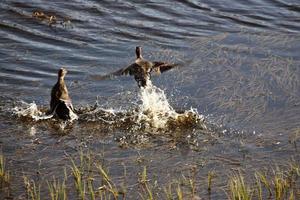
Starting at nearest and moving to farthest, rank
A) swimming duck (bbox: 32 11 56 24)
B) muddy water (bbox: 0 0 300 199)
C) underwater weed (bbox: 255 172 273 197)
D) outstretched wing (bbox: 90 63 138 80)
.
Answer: underwater weed (bbox: 255 172 273 197)
muddy water (bbox: 0 0 300 199)
outstretched wing (bbox: 90 63 138 80)
swimming duck (bbox: 32 11 56 24)

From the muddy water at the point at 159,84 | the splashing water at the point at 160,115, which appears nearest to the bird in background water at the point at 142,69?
the muddy water at the point at 159,84

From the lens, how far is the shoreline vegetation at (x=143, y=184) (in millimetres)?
6883

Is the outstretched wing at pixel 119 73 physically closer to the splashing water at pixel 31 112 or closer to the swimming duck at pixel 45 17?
the splashing water at pixel 31 112

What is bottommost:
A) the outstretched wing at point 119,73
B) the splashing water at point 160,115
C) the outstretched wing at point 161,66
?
the splashing water at point 160,115

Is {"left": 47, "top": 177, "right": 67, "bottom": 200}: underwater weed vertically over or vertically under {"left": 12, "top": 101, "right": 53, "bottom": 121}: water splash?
under

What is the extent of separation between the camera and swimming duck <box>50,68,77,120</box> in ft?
29.8

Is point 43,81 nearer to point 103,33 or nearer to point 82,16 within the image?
point 103,33

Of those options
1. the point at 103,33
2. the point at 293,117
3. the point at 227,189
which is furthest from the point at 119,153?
the point at 103,33

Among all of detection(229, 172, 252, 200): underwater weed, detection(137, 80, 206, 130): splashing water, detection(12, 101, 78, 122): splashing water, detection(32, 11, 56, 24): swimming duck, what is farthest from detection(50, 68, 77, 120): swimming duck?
detection(32, 11, 56, 24): swimming duck

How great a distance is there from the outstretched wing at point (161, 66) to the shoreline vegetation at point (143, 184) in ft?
10.1

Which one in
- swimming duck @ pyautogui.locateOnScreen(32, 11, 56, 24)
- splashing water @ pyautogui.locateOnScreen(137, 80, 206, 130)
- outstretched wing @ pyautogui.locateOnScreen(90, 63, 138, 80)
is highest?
swimming duck @ pyautogui.locateOnScreen(32, 11, 56, 24)

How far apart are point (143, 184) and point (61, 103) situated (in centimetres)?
227

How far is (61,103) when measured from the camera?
908 cm

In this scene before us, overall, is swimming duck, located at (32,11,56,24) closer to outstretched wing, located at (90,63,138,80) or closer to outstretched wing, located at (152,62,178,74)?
outstretched wing, located at (90,63,138,80)
